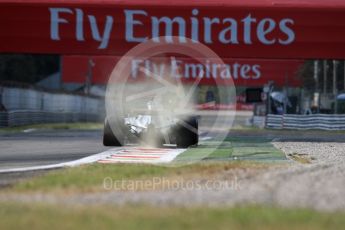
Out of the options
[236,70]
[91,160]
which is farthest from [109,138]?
[236,70]

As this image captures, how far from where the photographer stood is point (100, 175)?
36.4 ft

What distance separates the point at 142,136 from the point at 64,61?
5139 cm

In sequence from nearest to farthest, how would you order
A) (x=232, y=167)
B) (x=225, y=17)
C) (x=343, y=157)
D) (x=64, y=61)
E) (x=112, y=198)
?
(x=112, y=198) → (x=232, y=167) → (x=343, y=157) → (x=225, y=17) → (x=64, y=61)

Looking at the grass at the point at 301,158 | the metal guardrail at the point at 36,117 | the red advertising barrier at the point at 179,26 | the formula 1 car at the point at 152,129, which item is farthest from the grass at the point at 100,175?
the metal guardrail at the point at 36,117

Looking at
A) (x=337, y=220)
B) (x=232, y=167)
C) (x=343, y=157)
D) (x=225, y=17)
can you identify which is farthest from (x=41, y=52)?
(x=337, y=220)

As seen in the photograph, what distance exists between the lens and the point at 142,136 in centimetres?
1864

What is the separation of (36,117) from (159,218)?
115ft

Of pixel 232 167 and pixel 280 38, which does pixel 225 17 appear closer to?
pixel 280 38

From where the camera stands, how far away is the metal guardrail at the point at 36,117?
115 feet

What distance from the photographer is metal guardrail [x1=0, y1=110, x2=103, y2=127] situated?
34.9m

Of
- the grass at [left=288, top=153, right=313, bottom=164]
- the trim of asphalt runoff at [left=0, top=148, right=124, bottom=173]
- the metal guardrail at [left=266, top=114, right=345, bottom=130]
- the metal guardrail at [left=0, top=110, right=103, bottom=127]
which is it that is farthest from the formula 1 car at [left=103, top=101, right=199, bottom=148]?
the metal guardrail at [left=266, top=114, right=345, bottom=130]

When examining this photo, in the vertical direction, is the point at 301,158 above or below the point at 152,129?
below

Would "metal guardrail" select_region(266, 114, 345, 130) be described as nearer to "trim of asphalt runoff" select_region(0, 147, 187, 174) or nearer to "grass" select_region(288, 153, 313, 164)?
"trim of asphalt runoff" select_region(0, 147, 187, 174)

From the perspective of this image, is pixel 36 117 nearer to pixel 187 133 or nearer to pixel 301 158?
pixel 187 133
